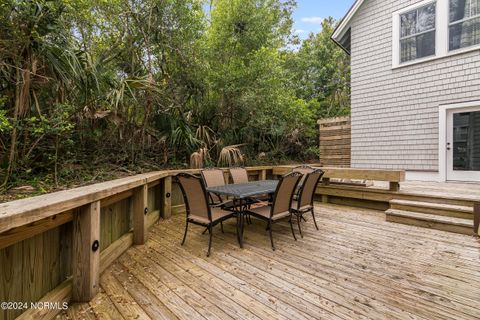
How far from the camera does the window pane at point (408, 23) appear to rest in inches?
238

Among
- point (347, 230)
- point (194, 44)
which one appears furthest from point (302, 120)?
point (347, 230)

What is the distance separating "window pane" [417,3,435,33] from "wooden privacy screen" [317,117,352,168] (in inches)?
106

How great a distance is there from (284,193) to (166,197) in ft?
8.50

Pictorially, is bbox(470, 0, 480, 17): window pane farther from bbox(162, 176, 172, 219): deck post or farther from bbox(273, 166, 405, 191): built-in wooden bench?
bbox(162, 176, 172, 219): deck post

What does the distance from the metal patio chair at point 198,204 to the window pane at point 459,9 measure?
21.4 feet

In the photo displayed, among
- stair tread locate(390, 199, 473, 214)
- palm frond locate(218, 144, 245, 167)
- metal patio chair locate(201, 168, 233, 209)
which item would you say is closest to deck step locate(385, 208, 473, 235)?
stair tread locate(390, 199, 473, 214)

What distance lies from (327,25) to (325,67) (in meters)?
2.77

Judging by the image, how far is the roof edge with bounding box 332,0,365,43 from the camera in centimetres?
697

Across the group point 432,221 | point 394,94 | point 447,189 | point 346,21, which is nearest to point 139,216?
point 432,221

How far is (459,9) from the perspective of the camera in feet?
17.8

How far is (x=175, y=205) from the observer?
529 cm

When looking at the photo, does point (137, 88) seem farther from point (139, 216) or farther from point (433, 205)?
point (433, 205)

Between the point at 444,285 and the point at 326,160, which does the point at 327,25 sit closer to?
the point at 326,160

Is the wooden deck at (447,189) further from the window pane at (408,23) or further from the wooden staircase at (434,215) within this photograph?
the window pane at (408,23)
